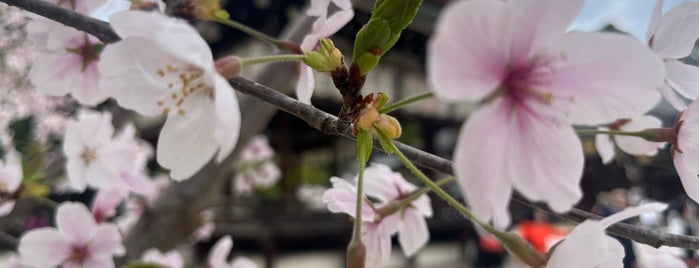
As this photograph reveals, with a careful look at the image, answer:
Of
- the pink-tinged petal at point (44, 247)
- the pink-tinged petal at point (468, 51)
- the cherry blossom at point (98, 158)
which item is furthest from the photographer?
the cherry blossom at point (98, 158)

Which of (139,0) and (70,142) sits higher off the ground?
(139,0)

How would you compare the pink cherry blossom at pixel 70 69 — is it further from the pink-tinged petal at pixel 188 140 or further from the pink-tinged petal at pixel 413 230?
the pink-tinged petal at pixel 413 230

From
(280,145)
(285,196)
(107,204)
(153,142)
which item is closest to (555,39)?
(107,204)

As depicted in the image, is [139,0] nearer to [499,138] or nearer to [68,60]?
[68,60]

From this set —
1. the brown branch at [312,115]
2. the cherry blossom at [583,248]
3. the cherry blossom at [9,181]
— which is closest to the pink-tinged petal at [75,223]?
the cherry blossom at [9,181]

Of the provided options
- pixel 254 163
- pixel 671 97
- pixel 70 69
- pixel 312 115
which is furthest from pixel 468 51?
pixel 254 163

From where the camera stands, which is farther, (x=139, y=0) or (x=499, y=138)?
(x=139, y=0)

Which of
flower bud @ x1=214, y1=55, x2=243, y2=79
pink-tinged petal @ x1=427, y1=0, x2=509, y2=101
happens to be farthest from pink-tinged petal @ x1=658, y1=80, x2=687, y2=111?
flower bud @ x1=214, y1=55, x2=243, y2=79
